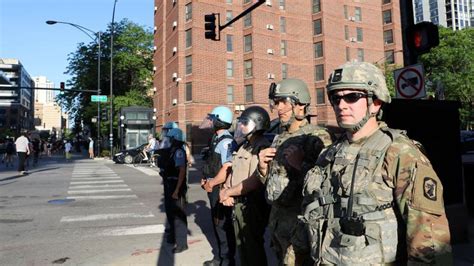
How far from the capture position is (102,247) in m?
5.59

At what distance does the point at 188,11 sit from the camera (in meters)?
38.1

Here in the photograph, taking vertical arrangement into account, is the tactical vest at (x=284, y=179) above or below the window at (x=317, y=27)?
below

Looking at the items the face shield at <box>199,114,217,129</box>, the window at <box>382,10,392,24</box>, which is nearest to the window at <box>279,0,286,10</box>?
the window at <box>382,10,392,24</box>

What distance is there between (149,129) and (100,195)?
55.3ft

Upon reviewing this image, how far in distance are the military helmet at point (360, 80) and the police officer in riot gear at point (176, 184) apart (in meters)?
3.64

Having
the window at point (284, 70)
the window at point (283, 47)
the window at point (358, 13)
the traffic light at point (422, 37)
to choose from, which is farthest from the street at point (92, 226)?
the window at point (358, 13)

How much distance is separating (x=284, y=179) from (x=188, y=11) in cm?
3816

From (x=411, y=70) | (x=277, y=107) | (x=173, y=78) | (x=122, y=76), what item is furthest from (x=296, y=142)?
(x=122, y=76)

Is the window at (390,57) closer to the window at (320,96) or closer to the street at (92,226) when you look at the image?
the window at (320,96)

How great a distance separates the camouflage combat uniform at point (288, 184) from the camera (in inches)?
101

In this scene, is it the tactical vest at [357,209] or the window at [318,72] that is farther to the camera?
the window at [318,72]

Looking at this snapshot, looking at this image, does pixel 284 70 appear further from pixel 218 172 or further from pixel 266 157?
pixel 266 157


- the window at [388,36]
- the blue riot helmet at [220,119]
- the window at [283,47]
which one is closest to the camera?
the blue riot helmet at [220,119]

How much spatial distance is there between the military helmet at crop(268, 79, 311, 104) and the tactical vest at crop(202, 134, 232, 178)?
5.24 ft
